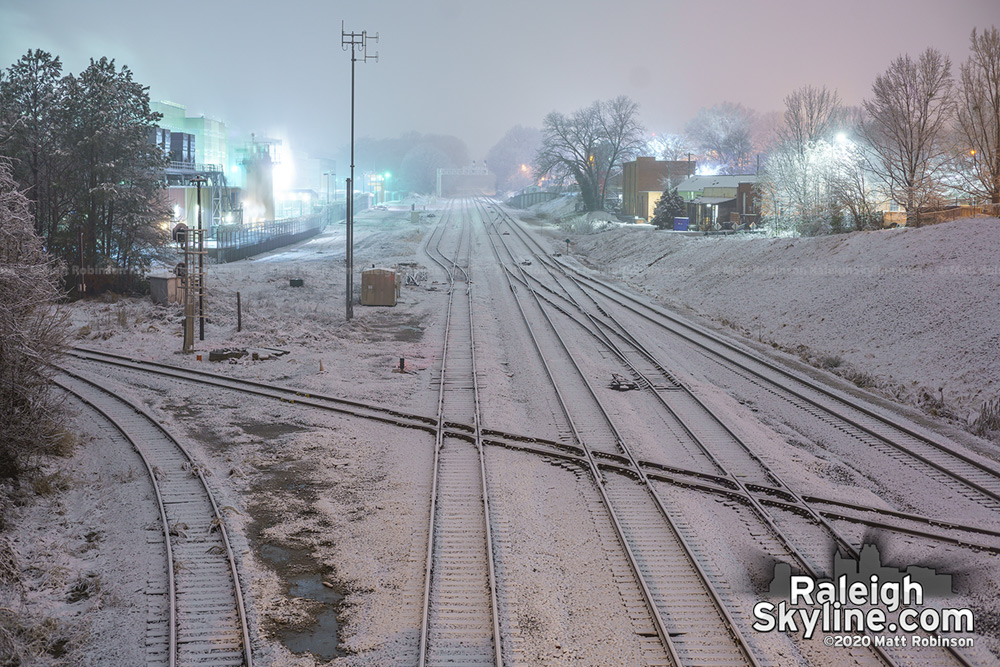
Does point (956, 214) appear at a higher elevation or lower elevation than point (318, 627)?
higher

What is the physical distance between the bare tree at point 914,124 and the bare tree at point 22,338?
3438cm

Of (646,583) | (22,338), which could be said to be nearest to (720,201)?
(646,583)

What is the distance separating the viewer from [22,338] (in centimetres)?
1250

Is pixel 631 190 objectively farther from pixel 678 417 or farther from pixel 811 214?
pixel 678 417

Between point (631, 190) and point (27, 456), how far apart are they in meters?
72.5

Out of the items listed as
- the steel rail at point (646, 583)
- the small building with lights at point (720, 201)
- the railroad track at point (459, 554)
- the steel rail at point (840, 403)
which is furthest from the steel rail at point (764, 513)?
the small building with lights at point (720, 201)

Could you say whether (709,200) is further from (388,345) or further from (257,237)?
(388,345)

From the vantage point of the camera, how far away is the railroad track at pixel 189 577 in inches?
337

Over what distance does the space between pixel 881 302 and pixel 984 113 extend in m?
13.9

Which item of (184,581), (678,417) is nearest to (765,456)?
(678,417)

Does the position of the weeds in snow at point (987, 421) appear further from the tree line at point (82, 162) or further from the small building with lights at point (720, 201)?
the small building with lights at point (720, 201)

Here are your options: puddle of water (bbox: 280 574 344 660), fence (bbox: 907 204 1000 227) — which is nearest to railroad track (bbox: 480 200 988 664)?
puddle of water (bbox: 280 574 344 660)

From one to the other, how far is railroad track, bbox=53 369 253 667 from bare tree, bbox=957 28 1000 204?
1298 inches

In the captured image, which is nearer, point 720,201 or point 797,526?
point 797,526
